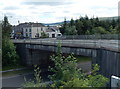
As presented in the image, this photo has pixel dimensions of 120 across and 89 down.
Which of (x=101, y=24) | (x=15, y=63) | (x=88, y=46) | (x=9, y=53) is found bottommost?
(x=15, y=63)

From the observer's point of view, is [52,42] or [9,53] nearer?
[52,42]

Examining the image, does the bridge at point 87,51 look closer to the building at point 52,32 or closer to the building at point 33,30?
the building at point 33,30

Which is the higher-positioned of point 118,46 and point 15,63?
point 118,46

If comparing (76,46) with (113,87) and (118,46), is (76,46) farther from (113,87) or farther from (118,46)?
(113,87)

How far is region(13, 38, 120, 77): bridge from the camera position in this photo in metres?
15.4

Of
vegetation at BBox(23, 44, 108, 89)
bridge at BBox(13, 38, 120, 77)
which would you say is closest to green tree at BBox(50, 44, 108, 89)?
vegetation at BBox(23, 44, 108, 89)

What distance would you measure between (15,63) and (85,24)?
3012 cm

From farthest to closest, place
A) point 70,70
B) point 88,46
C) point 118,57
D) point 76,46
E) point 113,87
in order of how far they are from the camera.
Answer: point 76,46
point 88,46
point 118,57
point 70,70
point 113,87

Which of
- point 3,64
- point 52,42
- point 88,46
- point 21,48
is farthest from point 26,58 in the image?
point 88,46

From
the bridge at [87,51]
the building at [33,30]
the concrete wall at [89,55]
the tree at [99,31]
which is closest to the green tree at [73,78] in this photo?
the bridge at [87,51]

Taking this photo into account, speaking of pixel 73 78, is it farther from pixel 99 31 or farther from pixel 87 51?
pixel 99 31

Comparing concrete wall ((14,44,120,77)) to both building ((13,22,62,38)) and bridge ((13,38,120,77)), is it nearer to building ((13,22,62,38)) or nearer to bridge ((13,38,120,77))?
bridge ((13,38,120,77))

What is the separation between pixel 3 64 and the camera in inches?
1224

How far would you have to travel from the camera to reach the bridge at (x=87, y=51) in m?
15.4
